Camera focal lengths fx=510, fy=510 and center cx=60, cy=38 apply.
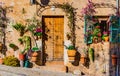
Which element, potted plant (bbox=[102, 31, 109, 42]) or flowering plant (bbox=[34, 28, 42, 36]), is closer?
potted plant (bbox=[102, 31, 109, 42])

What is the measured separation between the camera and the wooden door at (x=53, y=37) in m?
21.0

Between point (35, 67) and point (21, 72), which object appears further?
point (35, 67)

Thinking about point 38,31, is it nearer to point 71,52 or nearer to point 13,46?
point 13,46

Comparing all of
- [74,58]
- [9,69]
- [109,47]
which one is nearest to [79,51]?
[74,58]

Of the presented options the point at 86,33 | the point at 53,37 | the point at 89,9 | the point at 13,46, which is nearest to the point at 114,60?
the point at 86,33

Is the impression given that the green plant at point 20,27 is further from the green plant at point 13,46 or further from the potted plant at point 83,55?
the potted plant at point 83,55

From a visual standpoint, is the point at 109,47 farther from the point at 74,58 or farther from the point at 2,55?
the point at 2,55

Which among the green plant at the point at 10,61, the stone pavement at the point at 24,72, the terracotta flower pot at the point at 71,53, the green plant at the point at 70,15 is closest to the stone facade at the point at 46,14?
the green plant at the point at 70,15

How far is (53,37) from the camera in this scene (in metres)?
21.0

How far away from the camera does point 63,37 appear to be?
68.8ft

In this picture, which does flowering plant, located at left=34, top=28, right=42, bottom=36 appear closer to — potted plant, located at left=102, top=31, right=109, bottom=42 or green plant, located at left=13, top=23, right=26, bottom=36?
green plant, located at left=13, top=23, right=26, bottom=36

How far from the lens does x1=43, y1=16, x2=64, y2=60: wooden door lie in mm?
20953

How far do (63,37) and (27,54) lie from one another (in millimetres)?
1641

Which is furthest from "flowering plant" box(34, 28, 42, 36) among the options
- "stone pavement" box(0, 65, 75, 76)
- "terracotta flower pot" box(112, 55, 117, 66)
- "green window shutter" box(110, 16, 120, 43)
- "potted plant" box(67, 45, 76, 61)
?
"terracotta flower pot" box(112, 55, 117, 66)
